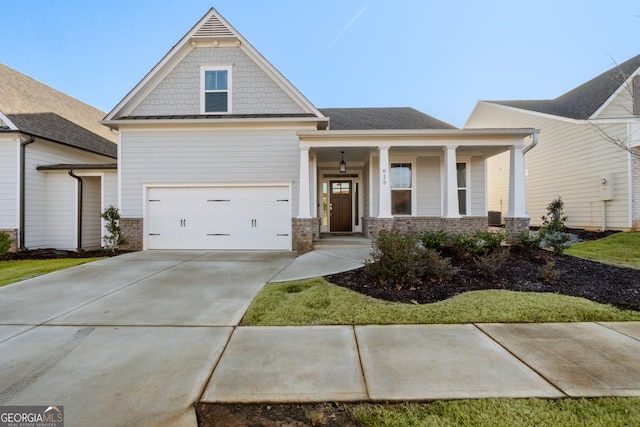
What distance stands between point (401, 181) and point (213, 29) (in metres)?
8.02

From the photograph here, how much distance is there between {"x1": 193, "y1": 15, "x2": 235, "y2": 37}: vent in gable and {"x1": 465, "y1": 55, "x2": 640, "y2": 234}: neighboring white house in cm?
1161

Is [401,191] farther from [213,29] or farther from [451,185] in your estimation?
[213,29]

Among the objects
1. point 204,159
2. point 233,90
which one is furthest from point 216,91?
point 204,159

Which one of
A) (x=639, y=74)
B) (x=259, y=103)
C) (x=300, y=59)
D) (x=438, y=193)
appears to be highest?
(x=300, y=59)

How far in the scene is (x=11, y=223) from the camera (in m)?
9.95

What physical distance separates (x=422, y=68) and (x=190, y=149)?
17.3m

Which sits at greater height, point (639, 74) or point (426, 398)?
point (639, 74)

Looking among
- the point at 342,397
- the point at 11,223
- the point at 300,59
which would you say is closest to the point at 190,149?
the point at 11,223

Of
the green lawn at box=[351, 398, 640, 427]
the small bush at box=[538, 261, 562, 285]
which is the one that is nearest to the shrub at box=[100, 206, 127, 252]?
the green lawn at box=[351, 398, 640, 427]

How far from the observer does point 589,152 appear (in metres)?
11.9

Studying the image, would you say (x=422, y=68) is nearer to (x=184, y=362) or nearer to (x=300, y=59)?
(x=300, y=59)

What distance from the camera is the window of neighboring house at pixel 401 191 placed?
10.7 meters

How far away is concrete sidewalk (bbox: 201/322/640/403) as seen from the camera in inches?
93.0

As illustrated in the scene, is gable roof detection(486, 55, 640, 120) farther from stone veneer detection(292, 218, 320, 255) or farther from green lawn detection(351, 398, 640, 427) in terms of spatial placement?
green lawn detection(351, 398, 640, 427)
